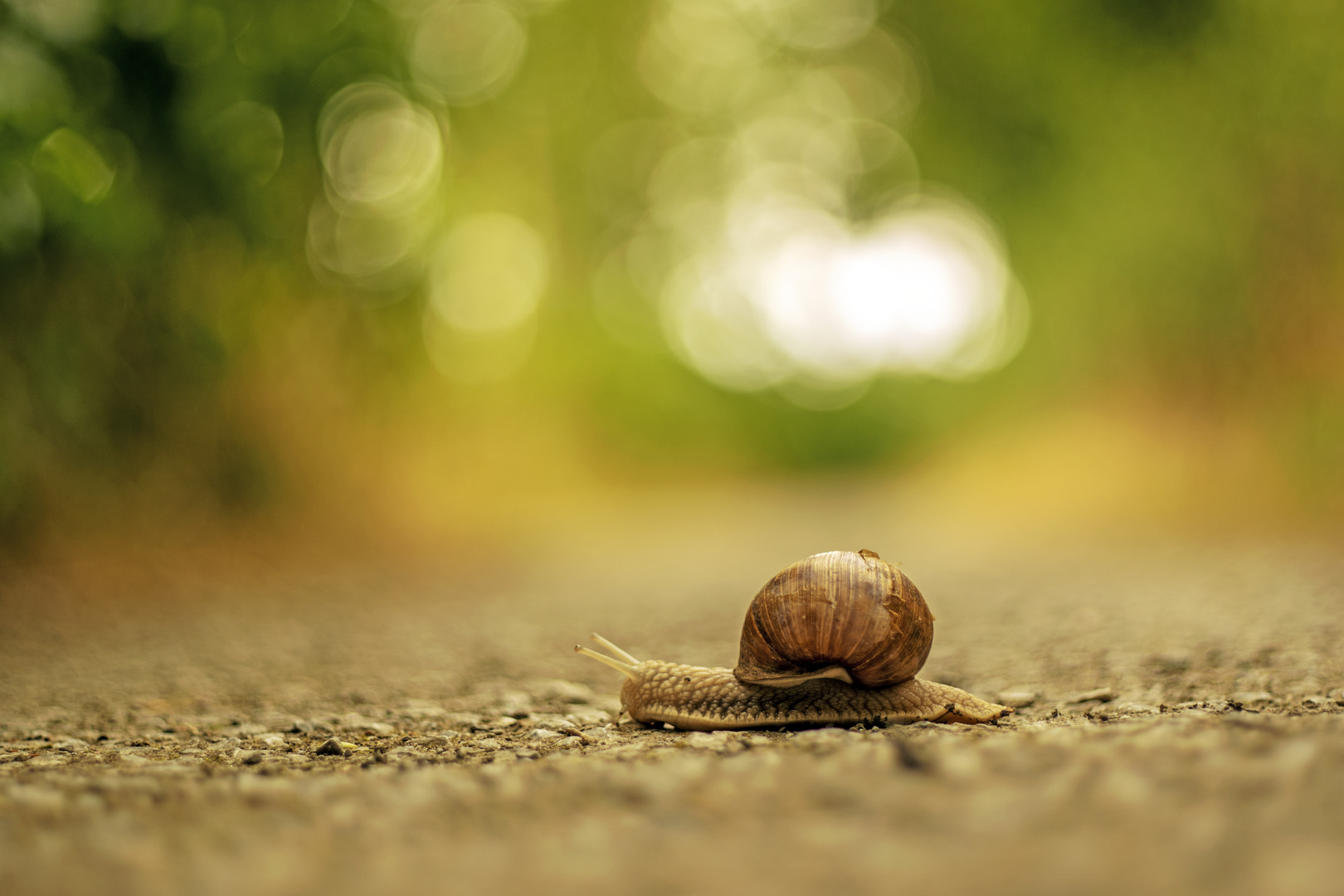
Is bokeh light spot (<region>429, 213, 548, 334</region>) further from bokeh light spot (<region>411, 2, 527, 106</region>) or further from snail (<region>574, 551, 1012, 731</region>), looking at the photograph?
snail (<region>574, 551, 1012, 731</region>)

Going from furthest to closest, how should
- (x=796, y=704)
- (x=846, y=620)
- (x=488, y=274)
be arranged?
(x=488, y=274), (x=796, y=704), (x=846, y=620)

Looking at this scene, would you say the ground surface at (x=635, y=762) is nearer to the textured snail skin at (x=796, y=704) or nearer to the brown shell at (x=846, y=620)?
the textured snail skin at (x=796, y=704)

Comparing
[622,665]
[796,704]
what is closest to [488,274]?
[622,665]

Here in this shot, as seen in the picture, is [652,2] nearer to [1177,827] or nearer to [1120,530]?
[1120,530]

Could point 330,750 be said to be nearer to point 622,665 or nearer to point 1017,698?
point 622,665

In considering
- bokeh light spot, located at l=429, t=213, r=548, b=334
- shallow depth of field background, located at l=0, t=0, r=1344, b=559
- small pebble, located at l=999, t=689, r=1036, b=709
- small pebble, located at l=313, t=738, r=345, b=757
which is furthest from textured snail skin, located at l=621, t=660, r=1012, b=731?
bokeh light spot, located at l=429, t=213, r=548, b=334
